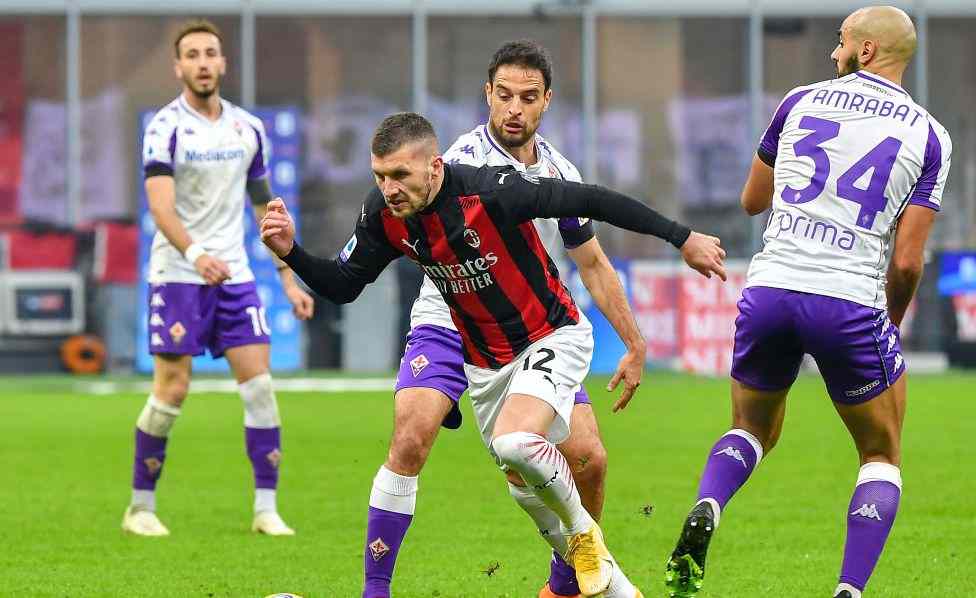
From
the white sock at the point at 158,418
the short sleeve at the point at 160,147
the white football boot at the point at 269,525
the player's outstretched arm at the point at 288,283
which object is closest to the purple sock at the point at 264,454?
the white football boot at the point at 269,525

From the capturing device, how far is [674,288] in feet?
68.1

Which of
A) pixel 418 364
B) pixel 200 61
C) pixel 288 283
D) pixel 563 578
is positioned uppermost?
pixel 200 61

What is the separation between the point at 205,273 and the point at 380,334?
1363cm

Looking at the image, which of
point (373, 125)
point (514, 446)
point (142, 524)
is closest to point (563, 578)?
point (514, 446)

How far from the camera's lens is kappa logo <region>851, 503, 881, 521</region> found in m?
5.92

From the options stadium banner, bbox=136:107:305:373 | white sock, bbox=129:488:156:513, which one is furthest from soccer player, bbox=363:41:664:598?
stadium banner, bbox=136:107:305:373

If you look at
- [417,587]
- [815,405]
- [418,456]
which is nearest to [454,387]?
[418,456]

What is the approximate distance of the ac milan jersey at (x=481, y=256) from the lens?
5.96 m

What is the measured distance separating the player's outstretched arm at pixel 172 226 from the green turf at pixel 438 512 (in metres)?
1.34

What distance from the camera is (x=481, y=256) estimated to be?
5996 mm

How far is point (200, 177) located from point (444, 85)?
17.5 meters

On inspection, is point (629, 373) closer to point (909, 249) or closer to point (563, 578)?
point (563, 578)

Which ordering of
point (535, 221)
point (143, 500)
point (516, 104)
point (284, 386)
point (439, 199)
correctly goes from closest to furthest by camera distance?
point (439, 199) → point (535, 221) → point (516, 104) → point (143, 500) → point (284, 386)

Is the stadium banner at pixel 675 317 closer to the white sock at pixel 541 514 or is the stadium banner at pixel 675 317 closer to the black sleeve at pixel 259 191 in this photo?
the black sleeve at pixel 259 191
